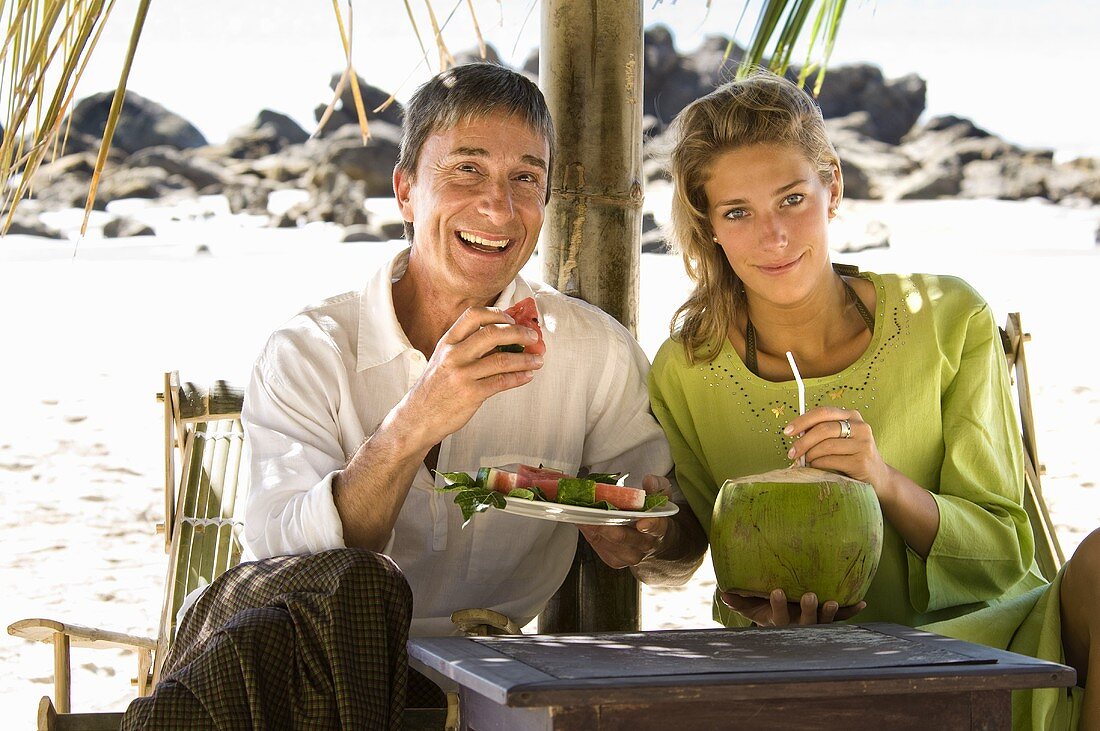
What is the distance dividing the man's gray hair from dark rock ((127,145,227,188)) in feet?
83.5

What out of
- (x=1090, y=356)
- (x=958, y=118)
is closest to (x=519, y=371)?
(x=1090, y=356)

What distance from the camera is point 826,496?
7.57 feet

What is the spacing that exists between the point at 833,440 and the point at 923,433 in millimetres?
550

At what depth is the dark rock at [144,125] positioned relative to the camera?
1230 inches

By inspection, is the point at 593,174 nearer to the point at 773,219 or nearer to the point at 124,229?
the point at 773,219

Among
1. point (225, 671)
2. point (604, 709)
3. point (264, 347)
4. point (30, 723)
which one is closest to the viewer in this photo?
point (604, 709)

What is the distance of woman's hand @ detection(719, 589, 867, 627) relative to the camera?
2.37 m

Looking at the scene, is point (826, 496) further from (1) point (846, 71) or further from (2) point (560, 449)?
(1) point (846, 71)

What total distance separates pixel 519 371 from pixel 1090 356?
447 inches

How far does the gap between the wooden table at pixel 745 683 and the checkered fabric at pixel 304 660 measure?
0.25 m

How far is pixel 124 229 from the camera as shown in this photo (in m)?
24.7

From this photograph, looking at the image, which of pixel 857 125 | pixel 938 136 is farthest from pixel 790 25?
pixel 857 125

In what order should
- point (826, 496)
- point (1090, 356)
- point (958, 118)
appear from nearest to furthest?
point (826, 496), point (1090, 356), point (958, 118)

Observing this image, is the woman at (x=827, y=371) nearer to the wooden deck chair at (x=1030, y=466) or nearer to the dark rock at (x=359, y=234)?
the wooden deck chair at (x=1030, y=466)
